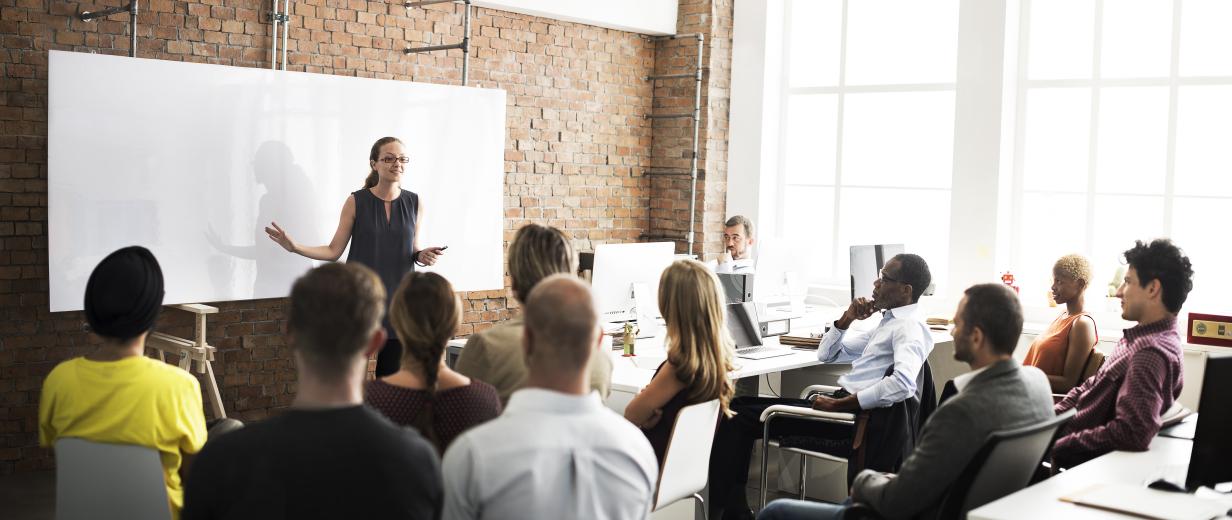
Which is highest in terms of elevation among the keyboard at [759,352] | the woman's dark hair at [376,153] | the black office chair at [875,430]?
the woman's dark hair at [376,153]

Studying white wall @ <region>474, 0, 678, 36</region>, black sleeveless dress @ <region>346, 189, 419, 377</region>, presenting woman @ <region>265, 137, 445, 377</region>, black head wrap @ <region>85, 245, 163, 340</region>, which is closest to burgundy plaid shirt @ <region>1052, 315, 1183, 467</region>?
black head wrap @ <region>85, 245, 163, 340</region>

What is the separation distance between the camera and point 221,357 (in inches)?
244

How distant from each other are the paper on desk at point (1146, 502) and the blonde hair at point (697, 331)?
1.19 m

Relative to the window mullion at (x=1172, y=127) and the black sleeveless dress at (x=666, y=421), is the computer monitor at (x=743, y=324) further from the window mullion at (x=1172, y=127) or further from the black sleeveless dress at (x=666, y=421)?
the window mullion at (x=1172, y=127)

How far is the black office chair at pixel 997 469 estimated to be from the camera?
2.79 metres

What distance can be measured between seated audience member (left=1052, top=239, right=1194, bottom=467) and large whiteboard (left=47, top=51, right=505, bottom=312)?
415 centimetres

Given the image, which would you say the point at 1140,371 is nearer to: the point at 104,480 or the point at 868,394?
the point at 868,394

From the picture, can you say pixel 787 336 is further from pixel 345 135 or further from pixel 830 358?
pixel 345 135

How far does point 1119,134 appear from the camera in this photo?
729cm

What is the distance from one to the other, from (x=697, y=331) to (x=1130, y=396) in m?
1.40

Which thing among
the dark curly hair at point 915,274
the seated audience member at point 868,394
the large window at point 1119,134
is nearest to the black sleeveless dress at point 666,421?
the seated audience member at point 868,394

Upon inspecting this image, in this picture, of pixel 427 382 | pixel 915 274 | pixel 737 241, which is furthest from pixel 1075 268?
pixel 427 382

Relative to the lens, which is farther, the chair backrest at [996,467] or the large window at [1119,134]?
the large window at [1119,134]

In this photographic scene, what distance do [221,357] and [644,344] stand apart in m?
2.50
